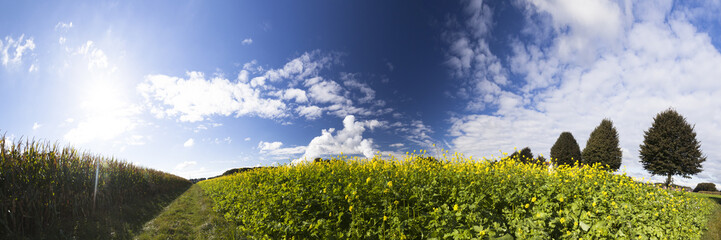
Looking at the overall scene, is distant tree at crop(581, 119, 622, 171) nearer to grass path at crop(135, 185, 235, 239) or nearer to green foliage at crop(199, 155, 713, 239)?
green foliage at crop(199, 155, 713, 239)

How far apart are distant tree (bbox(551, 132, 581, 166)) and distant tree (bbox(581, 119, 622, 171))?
7.12 ft

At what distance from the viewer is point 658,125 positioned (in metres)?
25.6

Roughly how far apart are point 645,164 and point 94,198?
39550mm

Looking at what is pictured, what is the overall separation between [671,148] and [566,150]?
10.7 metres

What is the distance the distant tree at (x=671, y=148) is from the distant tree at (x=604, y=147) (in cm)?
376

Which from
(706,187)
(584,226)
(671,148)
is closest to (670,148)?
(671,148)

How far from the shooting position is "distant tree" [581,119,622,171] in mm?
29906

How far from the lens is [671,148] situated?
24406 mm

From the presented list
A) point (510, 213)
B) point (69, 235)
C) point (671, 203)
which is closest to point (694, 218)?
point (671, 203)

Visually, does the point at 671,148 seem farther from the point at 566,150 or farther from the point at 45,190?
the point at 45,190

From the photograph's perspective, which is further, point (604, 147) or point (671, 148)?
point (604, 147)

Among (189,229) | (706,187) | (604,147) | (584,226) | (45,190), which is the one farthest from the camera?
(706,187)

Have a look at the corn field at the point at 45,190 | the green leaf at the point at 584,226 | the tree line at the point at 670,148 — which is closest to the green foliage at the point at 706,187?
the tree line at the point at 670,148

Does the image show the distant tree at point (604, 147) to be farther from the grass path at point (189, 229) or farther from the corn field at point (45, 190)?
the corn field at point (45, 190)
